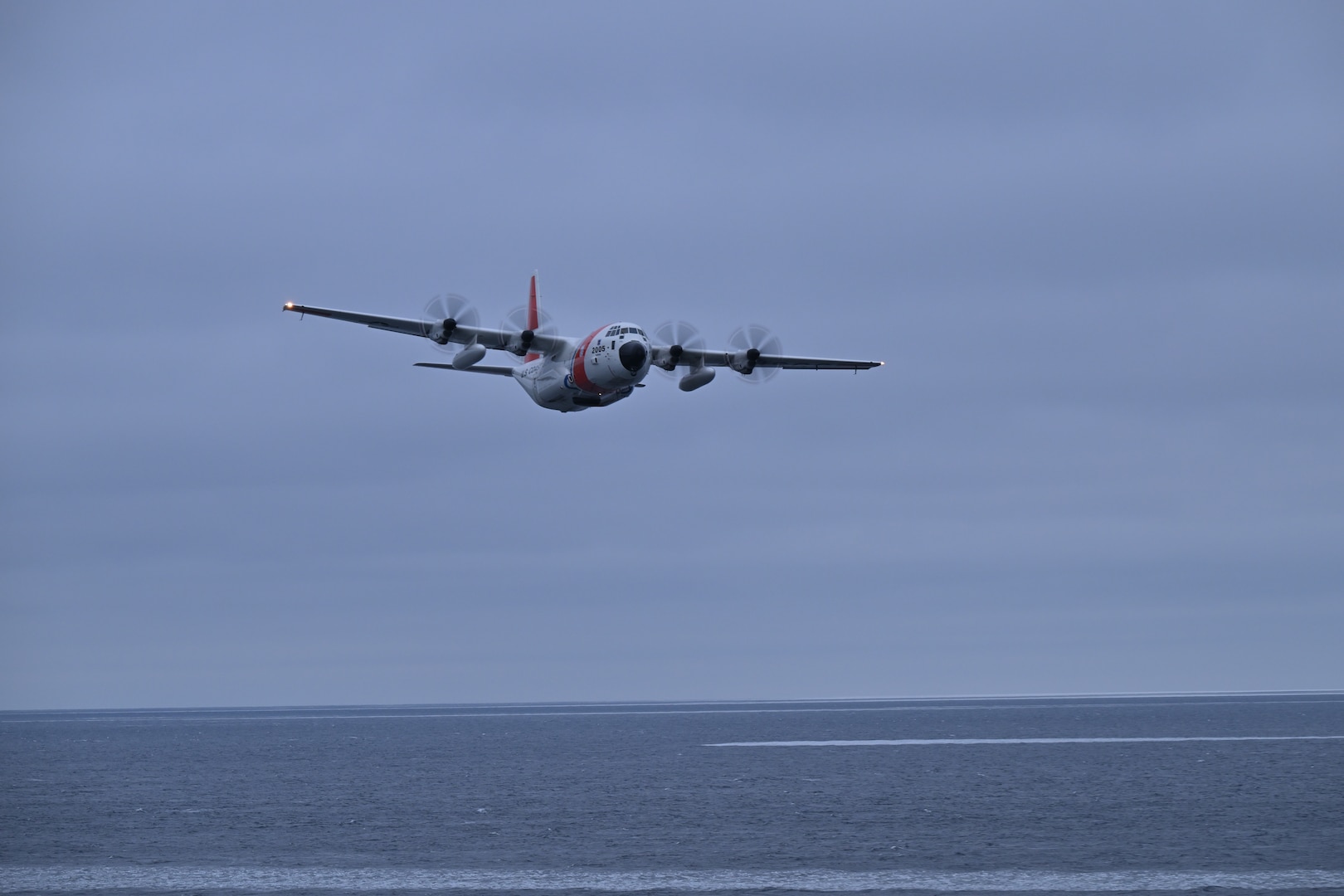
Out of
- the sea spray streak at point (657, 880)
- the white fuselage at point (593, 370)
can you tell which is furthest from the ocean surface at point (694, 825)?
the white fuselage at point (593, 370)

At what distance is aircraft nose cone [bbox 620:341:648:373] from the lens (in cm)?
6178

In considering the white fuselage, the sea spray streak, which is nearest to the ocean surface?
the sea spray streak

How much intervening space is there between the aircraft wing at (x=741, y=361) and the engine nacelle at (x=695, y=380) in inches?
55.9

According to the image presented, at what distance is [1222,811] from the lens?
3191 inches

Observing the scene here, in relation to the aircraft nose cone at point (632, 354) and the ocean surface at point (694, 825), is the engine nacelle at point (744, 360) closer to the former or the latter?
the aircraft nose cone at point (632, 354)

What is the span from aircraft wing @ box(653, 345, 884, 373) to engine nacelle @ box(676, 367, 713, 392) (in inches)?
55.9

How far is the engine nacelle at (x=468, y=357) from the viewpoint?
65.2 m

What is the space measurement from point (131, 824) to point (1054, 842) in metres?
56.8

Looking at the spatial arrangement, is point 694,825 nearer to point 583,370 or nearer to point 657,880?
point 657,880

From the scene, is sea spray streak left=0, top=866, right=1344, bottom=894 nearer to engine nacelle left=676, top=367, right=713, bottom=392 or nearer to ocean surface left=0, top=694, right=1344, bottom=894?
ocean surface left=0, top=694, right=1344, bottom=894

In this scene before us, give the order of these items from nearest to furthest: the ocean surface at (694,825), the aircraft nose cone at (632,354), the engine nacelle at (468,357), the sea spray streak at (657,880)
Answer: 1. the sea spray streak at (657,880)
2. the ocean surface at (694,825)
3. the aircraft nose cone at (632,354)
4. the engine nacelle at (468,357)

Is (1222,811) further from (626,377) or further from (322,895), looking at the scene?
(322,895)

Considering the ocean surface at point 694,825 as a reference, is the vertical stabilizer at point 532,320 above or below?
above

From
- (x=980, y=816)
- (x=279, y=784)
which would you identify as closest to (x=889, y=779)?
(x=980, y=816)
